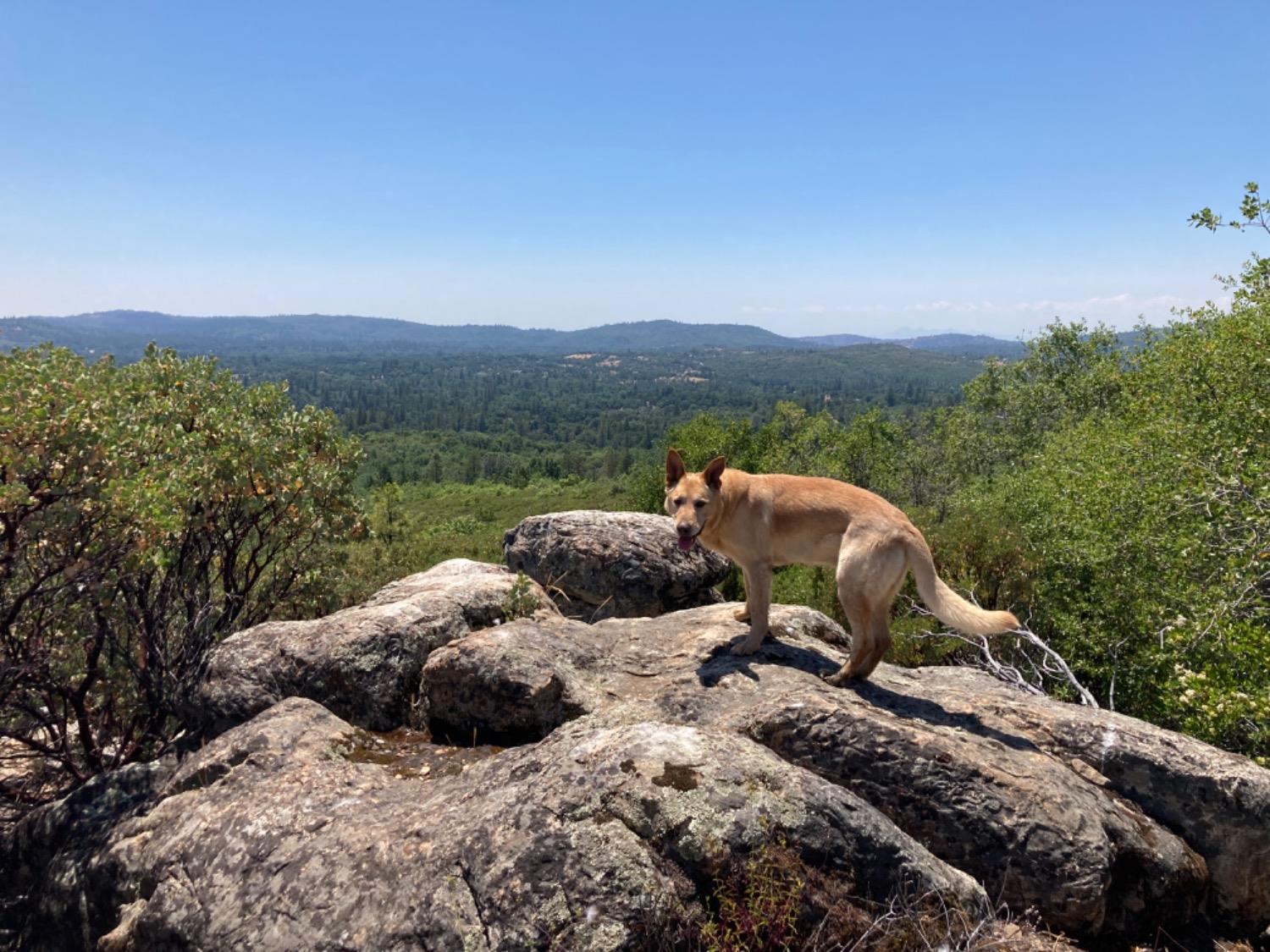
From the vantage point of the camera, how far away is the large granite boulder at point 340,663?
8.59 meters

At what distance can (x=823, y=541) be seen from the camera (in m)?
8.27

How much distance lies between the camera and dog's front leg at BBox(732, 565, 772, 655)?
27.7 feet

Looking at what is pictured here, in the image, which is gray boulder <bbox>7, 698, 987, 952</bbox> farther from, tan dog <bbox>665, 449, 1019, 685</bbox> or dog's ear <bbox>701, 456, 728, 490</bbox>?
dog's ear <bbox>701, 456, 728, 490</bbox>

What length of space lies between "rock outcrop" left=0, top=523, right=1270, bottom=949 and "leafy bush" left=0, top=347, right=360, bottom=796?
2.38 metres

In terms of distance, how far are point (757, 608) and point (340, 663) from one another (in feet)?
16.8

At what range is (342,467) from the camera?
15352 millimetres

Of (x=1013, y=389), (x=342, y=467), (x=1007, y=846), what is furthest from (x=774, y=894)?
(x=1013, y=389)

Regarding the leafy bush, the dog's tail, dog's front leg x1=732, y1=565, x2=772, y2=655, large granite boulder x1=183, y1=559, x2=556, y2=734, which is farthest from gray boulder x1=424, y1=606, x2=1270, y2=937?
the leafy bush

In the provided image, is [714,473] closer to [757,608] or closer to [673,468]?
[673,468]

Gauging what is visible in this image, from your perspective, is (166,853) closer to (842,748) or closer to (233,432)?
(842,748)

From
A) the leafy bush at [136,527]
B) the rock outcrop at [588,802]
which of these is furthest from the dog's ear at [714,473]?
the leafy bush at [136,527]

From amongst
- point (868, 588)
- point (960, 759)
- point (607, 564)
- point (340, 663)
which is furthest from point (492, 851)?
point (607, 564)

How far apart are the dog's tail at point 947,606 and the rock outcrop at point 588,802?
1.04 meters

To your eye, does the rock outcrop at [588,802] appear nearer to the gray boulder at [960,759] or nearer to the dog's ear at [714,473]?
the gray boulder at [960,759]
